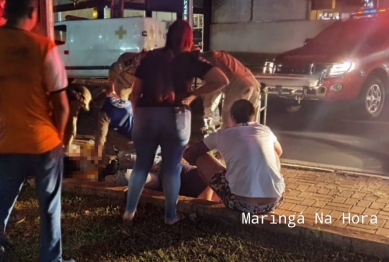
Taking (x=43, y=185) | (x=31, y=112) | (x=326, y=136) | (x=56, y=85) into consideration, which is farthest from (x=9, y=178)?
(x=326, y=136)

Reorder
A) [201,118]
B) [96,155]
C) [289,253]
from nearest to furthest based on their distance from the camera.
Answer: [289,253] < [96,155] < [201,118]

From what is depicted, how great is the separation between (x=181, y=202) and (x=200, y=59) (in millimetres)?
1318

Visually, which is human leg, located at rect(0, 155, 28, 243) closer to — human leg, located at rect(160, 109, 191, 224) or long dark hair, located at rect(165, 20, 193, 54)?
human leg, located at rect(160, 109, 191, 224)

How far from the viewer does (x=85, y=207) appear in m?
4.37

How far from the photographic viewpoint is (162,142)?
363 centimetres

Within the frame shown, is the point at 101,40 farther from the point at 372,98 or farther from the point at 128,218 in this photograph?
the point at 128,218

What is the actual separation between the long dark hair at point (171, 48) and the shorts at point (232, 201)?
0.81 m

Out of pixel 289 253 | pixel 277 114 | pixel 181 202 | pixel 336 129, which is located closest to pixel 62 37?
pixel 277 114

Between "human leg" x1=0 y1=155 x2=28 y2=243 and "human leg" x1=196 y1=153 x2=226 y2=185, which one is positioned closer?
"human leg" x1=0 y1=155 x2=28 y2=243

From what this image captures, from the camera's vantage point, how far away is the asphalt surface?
6195 millimetres

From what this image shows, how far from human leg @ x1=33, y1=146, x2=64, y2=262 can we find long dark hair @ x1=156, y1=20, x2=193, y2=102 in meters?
0.91

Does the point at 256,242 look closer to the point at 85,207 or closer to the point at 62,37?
the point at 85,207

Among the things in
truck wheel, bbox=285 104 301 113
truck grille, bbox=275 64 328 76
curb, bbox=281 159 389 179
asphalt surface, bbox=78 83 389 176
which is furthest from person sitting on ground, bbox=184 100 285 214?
truck wheel, bbox=285 104 301 113

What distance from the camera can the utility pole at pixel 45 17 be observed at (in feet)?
15.0
